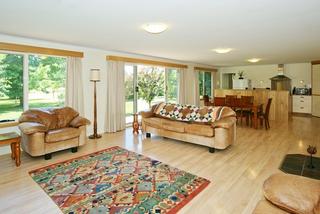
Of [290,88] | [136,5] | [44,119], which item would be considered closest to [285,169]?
[136,5]

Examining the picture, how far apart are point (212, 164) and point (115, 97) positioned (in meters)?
3.43

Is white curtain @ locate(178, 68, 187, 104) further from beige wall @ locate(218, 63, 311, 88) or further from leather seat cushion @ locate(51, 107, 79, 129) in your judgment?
leather seat cushion @ locate(51, 107, 79, 129)

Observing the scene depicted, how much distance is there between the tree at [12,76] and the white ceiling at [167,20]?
1.94 ft

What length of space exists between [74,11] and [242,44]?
382cm

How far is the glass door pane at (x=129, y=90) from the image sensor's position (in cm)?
633

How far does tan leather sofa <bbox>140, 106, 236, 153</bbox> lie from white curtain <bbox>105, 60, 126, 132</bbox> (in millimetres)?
1101

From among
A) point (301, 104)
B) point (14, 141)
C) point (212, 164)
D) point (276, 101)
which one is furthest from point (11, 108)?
point (301, 104)

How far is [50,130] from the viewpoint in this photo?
393cm

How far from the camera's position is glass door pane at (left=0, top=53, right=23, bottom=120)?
160 inches

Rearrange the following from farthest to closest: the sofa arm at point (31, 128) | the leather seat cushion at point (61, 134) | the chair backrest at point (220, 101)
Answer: the chair backrest at point (220, 101) < the leather seat cushion at point (61, 134) < the sofa arm at point (31, 128)

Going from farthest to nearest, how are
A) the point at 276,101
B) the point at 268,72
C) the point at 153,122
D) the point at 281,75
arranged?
1. the point at 268,72
2. the point at 281,75
3. the point at 276,101
4. the point at 153,122

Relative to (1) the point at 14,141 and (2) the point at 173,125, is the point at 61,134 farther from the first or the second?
(2) the point at 173,125

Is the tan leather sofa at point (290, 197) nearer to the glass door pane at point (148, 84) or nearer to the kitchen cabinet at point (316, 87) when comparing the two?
the glass door pane at point (148, 84)

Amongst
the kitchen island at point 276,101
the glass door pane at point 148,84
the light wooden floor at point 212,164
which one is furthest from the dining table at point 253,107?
the glass door pane at point 148,84
